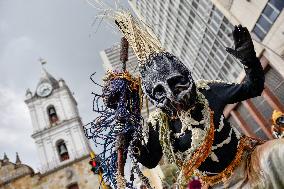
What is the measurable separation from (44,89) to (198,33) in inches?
591

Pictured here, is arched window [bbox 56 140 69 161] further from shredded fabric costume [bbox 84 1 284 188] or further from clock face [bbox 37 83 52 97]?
shredded fabric costume [bbox 84 1 284 188]

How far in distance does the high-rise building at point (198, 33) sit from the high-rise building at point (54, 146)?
956 centimetres


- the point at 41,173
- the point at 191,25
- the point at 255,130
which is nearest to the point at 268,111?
the point at 255,130

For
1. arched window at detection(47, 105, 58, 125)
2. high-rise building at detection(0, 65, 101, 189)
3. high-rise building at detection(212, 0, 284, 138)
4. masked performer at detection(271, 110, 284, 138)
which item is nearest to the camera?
masked performer at detection(271, 110, 284, 138)

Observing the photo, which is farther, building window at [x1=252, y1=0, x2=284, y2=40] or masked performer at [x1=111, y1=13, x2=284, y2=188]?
building window at [x1=252, y1=0, x2=284, y2=40]

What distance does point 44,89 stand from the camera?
34844mm

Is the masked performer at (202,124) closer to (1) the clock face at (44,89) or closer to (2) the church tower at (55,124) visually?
(2) the church tower at (55,124)

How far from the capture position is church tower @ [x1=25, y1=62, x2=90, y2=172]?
28625 mm

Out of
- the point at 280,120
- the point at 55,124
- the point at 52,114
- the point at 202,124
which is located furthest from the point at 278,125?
the point at 52,114

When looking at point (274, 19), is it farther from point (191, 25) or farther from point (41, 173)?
point (41, 173)

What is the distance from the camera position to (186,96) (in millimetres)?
2662

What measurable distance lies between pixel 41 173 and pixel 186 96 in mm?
25924

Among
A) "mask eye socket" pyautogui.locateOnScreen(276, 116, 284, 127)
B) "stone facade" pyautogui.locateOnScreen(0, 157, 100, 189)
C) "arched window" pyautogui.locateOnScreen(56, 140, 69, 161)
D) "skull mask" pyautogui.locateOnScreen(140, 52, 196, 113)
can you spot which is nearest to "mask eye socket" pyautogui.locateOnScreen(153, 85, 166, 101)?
"skull mask" pyautogui.locateOnScreen(140, 52, 196, 113)

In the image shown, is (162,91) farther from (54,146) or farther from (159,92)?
(54,146)
